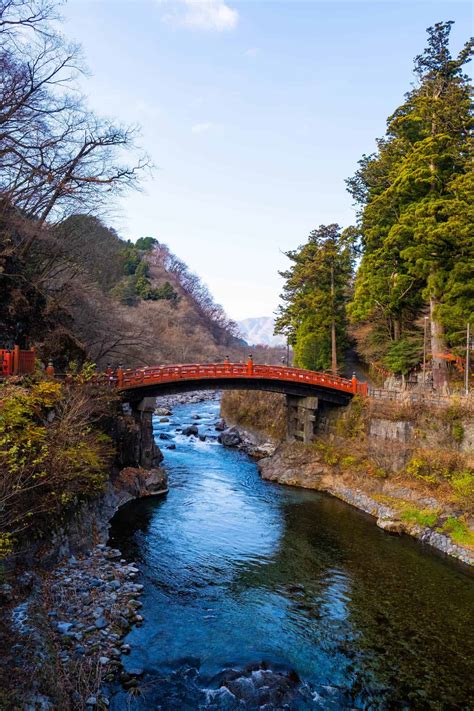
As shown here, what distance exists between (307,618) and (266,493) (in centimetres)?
1176

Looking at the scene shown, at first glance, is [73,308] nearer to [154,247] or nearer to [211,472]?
[211,472]

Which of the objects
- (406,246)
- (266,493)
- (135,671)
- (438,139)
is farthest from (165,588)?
(438,139)

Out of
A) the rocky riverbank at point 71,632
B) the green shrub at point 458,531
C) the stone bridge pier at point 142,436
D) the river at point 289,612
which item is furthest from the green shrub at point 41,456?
the green shrub at point 458,531

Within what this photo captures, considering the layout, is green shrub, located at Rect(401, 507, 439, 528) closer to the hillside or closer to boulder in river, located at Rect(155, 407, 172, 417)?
the hillside

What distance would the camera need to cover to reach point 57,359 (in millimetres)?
22094

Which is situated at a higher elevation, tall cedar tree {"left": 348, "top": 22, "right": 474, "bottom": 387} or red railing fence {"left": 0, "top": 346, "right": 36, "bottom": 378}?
tall cedar tree {"left": 348, "top": 22, "right": 474, "bottom": 387}

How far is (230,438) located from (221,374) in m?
10.3

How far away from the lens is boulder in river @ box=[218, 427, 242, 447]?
3544 cm

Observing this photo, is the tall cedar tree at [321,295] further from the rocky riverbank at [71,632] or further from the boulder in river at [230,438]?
the rocky riverbank at [71,632]

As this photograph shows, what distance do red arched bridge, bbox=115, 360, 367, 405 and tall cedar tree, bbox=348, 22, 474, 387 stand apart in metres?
6.17

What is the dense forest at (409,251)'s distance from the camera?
2569 centimetres

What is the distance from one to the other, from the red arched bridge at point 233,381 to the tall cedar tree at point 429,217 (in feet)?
20.3

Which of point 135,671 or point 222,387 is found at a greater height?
point 222,387

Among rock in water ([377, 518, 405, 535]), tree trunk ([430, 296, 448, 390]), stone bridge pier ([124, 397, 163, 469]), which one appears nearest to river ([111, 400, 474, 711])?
rock in water ([377, 518, 405, 535])
